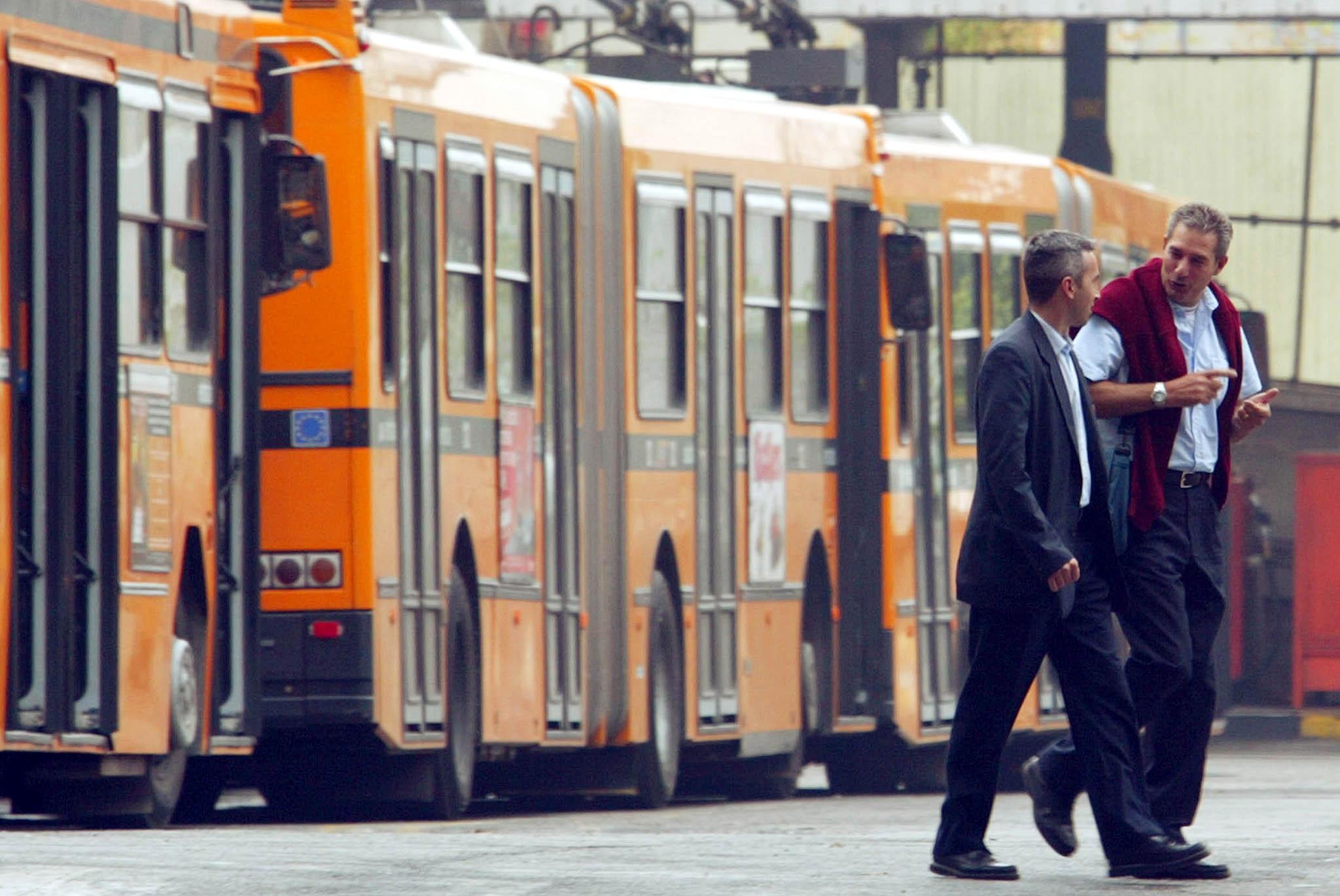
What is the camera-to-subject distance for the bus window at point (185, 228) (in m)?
12.2

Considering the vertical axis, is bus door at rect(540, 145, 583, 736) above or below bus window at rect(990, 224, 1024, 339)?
below

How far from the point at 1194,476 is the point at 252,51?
4573mm

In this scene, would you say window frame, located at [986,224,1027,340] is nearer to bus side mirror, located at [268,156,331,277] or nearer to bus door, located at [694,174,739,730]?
bus door, located at [694,174,739,730]

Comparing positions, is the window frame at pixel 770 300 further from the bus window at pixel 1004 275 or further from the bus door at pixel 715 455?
the bus window at pixel 1004 275

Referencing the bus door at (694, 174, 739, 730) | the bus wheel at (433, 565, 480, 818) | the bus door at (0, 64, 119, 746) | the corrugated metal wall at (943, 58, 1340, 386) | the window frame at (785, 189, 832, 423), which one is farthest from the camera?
the corrugated metal wall at (943, 58, 1340, 386)

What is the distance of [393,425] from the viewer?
43.9ft

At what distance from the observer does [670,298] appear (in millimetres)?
16016

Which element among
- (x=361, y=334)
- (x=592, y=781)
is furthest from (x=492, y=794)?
(x=361, y=334)

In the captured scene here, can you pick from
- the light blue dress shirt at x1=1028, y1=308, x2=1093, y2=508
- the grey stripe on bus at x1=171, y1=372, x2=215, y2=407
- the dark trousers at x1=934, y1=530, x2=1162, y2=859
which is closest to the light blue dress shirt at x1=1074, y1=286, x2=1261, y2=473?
the light blue dress shirt at x1=1028, y1=308, x2=1093, y2=508

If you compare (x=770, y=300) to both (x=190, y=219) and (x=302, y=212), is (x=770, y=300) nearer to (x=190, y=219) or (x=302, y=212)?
(x=302, y=212)

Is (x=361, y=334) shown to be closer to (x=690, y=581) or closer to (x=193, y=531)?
(x=193, y=531)

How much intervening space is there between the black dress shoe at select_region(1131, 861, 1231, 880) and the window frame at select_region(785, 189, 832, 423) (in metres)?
8.25

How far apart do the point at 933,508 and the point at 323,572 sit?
609 cm

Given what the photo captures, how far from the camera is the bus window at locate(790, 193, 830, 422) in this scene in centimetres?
1730
